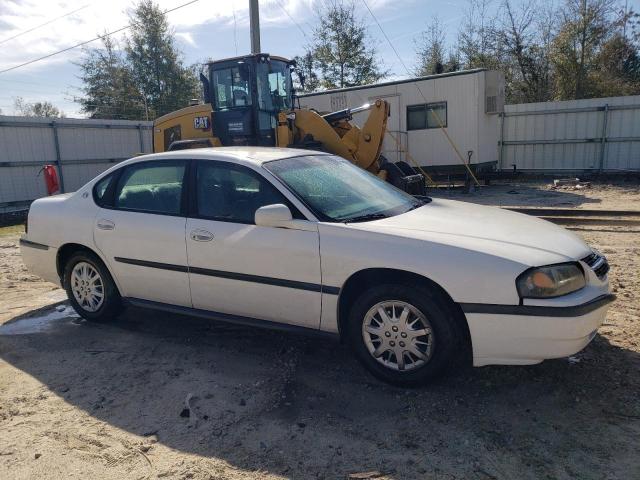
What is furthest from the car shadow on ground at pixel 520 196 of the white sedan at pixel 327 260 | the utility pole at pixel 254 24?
the white sedan at pixel 327 260

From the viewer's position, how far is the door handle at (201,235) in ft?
13.0

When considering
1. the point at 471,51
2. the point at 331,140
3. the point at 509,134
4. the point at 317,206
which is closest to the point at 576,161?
the point at 509,134

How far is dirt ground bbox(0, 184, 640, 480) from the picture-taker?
2.70 meters

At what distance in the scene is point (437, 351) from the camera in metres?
3.24

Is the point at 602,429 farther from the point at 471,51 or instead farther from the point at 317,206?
the point at 471,51

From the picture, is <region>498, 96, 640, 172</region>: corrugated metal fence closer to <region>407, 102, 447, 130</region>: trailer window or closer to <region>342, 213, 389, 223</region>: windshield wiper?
<region>407, 102, 447, 130</region>: trailer window

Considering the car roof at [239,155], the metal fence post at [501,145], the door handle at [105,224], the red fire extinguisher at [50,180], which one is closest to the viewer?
the car roof at [239,155]

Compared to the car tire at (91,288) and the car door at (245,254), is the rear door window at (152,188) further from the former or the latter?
the car tire at (91,288)

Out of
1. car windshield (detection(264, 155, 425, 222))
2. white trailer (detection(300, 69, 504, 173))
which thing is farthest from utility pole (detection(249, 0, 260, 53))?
car windshield (detection(264, 155, 425, 222))

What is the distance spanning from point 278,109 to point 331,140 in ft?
4.53

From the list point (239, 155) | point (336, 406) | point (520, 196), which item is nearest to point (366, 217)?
point (239, 155)

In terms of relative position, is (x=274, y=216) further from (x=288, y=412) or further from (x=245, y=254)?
(x=288, y=412)

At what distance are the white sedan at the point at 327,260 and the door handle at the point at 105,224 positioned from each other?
0.01 m

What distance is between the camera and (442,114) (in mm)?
15039
